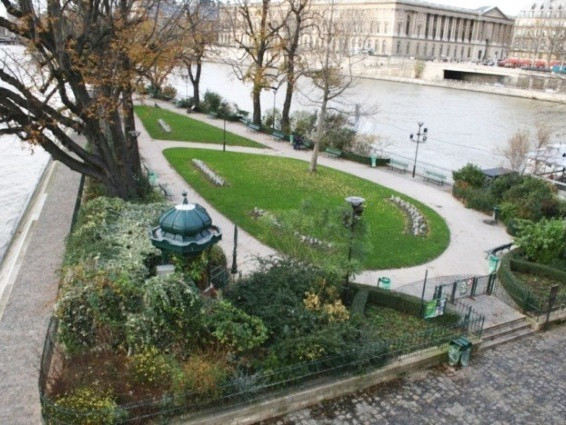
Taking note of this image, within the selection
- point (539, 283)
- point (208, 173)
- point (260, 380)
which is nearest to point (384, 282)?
point (539, 283)

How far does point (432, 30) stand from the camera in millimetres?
123312

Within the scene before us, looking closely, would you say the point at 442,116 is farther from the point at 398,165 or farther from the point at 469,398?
the point at 469,398

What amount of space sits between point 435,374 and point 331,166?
63.7 ft

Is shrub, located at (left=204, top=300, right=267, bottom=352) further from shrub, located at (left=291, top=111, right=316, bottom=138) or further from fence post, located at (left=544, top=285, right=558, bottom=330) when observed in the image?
shrub, located at (left=291, top=111, right=316, bottom=138)

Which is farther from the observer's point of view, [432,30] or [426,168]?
[432,30]

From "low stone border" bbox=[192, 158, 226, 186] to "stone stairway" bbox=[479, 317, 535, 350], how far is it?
1391 cm

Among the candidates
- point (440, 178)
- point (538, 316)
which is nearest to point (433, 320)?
point (538, 316)

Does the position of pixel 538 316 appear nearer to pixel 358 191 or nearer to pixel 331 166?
pixel 358 191

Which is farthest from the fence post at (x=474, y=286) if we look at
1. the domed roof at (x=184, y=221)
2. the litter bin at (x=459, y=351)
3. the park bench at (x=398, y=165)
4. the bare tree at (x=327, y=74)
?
the park bench at (x=398, y=165)

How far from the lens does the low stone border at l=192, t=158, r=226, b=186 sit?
2471 cm

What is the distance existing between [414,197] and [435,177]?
15.6ft

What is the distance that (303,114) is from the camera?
1484 inches

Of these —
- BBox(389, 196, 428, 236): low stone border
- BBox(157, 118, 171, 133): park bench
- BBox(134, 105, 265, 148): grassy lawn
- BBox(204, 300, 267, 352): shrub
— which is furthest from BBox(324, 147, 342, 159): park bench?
BBox(204, 300, 267, 352): shrub

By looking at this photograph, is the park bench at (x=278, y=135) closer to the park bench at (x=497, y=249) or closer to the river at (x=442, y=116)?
the river at (x=442, y=116)
